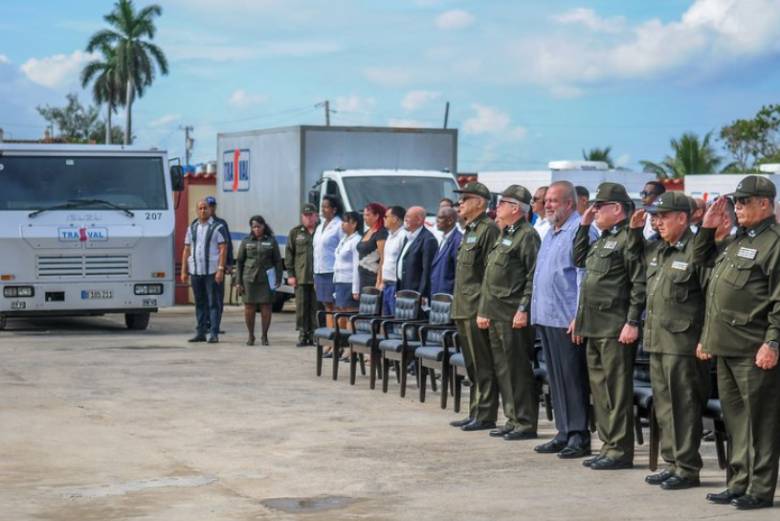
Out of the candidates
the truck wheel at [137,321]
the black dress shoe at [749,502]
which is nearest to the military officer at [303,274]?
the truck wheel at [137,321]

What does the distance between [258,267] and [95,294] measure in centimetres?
310

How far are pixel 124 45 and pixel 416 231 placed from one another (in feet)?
232

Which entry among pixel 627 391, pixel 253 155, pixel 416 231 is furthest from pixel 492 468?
pixel 253 155

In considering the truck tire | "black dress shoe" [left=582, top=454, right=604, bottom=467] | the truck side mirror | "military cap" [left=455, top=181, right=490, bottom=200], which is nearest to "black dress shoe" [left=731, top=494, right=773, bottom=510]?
"black dress shoe" [left=582, top=454, right=604, bottom=467]

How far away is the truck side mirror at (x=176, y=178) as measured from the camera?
21.3 metres

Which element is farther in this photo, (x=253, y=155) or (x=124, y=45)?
(x=124, y=45)

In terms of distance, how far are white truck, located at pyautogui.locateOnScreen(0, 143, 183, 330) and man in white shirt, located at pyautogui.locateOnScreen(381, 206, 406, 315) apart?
19.3 ft

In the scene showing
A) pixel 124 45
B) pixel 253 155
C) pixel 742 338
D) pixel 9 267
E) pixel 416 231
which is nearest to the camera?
pixel 742 338

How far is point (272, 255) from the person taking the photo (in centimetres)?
1895

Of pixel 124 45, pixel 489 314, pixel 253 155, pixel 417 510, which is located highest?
pixel 124 45

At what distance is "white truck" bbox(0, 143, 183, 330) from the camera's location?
20281 mm

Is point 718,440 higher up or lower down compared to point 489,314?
lower down

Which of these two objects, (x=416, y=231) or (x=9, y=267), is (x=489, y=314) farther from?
(x=9, y=267)

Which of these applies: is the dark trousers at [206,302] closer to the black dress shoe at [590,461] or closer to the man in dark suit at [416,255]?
the man in dark suit at [416,255]
